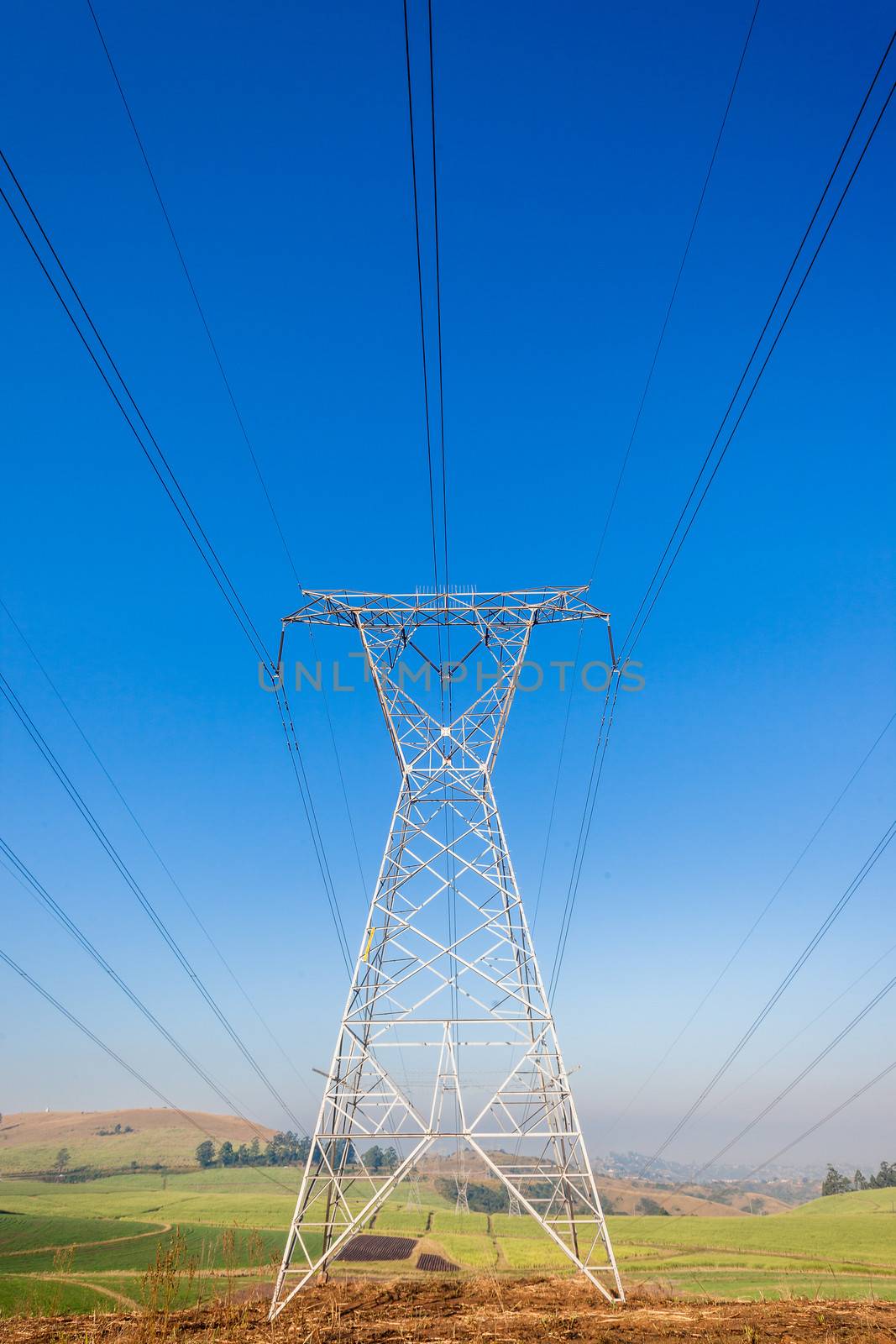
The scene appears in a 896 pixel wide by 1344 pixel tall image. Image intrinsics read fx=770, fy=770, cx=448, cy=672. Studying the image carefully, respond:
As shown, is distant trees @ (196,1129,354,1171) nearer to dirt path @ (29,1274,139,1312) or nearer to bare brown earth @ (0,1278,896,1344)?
dirt path @ (29,1274,139,1312)

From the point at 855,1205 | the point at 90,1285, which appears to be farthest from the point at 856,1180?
the point at 90,1285

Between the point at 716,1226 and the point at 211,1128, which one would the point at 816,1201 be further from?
the point at 211,1128

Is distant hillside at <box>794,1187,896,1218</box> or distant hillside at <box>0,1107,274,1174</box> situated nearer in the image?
distant hillside at <box>794,1187,896,1218</box>

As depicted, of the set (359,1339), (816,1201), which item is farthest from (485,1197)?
(359,1339)

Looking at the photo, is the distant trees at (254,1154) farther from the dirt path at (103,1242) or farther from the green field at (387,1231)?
the dirt path at (103,1242)

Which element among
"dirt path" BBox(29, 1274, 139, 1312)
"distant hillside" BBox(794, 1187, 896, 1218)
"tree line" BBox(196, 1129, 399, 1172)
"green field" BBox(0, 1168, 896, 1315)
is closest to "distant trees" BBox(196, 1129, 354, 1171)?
"tree line" BBox(196, 1129, 399, 1172)
